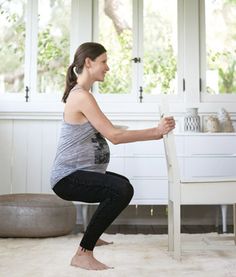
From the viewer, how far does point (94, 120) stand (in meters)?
2.01

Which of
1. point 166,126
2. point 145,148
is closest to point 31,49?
point 145,148

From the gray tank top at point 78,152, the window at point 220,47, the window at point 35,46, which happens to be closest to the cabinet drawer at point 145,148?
the window at point 220,47

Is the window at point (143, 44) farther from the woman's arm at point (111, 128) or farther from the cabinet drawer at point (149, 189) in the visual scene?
the woman's arm at point (111, 128)

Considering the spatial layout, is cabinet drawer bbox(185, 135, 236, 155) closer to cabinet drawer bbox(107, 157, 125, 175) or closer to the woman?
cabinet drawer bbox(107, 157, 125, 175)

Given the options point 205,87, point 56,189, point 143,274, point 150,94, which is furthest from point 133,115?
point 143,274

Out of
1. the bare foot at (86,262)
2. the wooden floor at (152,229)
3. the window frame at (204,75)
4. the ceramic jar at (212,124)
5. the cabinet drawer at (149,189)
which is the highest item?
the window frame at (204,75)

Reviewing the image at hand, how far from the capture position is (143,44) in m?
3.76

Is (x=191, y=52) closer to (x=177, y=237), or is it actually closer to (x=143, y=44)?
(x=143, y=44)

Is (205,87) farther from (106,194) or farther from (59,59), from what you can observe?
(106,194)

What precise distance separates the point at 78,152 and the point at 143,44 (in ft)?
6.54

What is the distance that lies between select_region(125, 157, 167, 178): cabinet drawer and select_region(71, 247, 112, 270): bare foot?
124cm

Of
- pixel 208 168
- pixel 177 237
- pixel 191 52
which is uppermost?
pixel 191 52

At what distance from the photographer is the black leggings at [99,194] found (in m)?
1.98

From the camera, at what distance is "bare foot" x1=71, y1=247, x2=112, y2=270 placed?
1.95 meters
